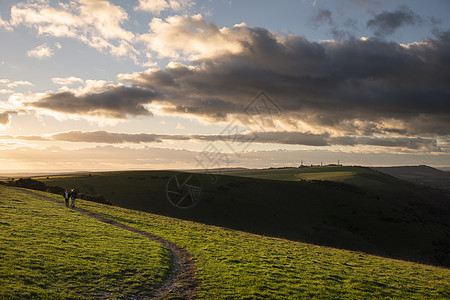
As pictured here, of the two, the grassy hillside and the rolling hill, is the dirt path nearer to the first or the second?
the rolling hill

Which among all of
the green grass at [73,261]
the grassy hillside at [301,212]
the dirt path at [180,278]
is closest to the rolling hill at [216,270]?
the green grass at [73,261]

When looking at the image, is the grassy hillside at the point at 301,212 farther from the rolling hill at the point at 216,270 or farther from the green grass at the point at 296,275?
the rolling hill at the point at 216,270

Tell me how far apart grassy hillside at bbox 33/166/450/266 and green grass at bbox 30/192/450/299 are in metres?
39.0

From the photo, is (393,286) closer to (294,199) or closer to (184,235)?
(184,235)

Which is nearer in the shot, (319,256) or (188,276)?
(188,276)

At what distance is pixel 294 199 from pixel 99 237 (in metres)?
80.9

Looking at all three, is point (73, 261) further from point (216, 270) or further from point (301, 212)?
point (301, 212)

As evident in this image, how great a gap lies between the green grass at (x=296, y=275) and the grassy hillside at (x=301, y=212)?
128ft

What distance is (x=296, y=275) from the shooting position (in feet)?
71.9

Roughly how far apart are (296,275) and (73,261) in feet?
54.0

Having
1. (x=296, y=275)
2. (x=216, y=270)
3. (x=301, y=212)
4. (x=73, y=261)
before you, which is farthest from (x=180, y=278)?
(x=301, y=212)

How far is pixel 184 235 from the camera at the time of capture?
3556cm

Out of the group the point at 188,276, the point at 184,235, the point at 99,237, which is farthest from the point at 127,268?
the point at 184,235

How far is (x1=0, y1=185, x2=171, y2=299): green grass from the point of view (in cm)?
1623
